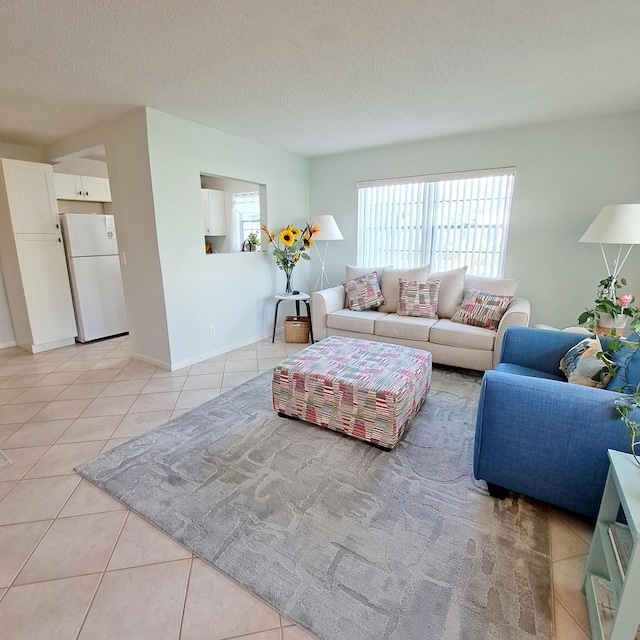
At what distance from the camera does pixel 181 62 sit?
2.17 m

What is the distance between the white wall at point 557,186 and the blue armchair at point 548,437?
231 centimetres

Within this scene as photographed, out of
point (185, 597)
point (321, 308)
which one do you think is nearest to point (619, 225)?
point (321, 308)

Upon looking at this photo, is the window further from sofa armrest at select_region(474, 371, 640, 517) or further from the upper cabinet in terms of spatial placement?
the upper cabinet

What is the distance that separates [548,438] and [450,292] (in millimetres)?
2422

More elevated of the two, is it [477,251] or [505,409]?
[477,251]

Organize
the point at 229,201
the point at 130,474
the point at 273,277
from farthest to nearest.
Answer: the point at 229,201 < the point at 273,277 < the point at 130,474

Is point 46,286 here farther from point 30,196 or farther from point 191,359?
point 191,359

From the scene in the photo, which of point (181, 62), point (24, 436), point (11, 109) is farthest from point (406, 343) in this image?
point (11, 109)

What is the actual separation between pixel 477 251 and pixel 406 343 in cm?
145

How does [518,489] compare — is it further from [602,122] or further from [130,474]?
[602,122]

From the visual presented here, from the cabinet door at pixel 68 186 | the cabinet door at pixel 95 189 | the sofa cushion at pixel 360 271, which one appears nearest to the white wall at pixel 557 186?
the sofa cushion at pixel 360 271

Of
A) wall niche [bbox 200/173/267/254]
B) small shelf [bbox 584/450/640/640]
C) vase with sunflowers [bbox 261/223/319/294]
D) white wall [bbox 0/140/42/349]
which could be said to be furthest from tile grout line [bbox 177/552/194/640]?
white wall [bbox 0/140/42/349]

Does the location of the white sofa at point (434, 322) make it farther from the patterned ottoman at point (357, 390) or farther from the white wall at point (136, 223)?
the white wall at point (136, 223)

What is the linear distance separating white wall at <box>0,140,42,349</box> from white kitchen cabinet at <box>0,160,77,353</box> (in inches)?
2.7
